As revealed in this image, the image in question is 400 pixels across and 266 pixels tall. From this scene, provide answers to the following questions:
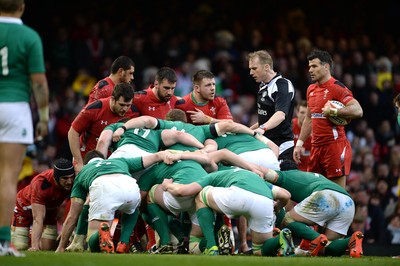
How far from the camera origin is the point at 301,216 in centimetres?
1183

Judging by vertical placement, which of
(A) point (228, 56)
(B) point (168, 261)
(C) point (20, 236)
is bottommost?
(C) point (20, 236)

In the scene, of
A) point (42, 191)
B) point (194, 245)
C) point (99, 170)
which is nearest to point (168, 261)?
point (194, 245)

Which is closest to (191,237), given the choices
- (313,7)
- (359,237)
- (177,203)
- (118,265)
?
(177,203)

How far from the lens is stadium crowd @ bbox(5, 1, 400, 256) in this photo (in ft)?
63.9

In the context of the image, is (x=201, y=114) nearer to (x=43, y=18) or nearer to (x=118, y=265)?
(x=118, y=265)

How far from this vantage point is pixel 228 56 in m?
21.6

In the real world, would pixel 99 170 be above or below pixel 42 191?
above

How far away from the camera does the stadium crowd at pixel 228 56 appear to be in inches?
767

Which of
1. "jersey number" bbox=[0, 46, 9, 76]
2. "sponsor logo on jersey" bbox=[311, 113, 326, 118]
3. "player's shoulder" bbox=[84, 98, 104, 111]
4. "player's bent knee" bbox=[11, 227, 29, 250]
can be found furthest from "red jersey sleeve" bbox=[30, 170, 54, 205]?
"jersey number" bbox=[0, 46, 9, 76]

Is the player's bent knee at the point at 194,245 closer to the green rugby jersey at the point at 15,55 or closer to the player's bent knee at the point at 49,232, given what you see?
the player's bent knee at the point at 49,232

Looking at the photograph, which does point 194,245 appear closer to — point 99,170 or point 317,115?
point 99,170

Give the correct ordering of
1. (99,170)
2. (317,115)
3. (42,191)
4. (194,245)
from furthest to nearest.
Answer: (317,115) → (42,191) → (194,245) → (99,170)

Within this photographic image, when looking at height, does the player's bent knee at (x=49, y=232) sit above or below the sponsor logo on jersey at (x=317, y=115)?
below

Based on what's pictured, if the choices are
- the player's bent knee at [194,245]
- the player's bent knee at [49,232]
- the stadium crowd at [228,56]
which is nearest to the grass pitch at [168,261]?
the player's bent knee at [194,245]
